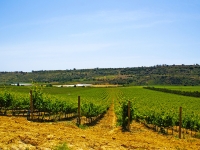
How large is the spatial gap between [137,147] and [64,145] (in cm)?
308

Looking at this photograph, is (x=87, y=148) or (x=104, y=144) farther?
(x=104, y=144)

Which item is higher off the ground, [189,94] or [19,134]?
[19,134]

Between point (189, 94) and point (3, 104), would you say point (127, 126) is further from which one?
point (189, 94)

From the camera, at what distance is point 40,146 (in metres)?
8.00

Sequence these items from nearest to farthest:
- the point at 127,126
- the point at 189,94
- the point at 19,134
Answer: the point at 19,134, the point at 127,126, the point at 189,94

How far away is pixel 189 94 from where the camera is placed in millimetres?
86688

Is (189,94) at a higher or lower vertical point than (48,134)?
lower

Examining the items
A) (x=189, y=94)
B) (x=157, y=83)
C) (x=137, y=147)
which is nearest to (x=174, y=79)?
(x=157, y=83)

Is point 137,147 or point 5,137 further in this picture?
point 137,147

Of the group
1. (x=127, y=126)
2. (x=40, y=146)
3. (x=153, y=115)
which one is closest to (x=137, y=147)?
(x=40, y=146)

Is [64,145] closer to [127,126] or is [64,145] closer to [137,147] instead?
[137,147]

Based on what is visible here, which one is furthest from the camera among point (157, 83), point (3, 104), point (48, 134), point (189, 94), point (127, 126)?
point (157, 83)

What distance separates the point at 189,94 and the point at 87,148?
85.0m

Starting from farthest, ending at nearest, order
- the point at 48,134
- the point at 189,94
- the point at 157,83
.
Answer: the point at 157,83
the point at 189,94
the point at 48,134
